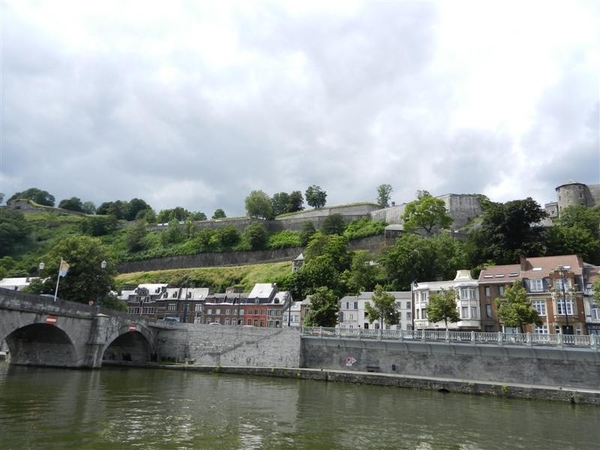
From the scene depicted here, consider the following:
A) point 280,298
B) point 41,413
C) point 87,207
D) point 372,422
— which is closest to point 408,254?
point 280,298

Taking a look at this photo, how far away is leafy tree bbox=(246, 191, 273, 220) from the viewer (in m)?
110

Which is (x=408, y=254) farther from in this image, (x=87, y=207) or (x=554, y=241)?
(x=87, y=207)

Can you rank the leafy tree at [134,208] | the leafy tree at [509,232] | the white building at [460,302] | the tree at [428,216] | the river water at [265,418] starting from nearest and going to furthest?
the river water at [265,418] → the white building at [460,302] → the leafy tree at [509,232] → the tree at [428,216] → the leafy tree at [134,208]

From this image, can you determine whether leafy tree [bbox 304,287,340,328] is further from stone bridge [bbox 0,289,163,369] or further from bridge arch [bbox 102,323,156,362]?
stone bridge [bbox 0,289,163,369]

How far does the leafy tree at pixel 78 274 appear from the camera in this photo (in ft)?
164

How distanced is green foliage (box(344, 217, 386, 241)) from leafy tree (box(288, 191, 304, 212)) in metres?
29.0

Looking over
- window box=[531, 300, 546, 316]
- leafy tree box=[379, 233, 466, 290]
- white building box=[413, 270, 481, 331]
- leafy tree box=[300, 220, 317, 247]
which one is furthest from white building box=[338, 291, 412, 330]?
leafy tree box=[300, 220, 317, 247]

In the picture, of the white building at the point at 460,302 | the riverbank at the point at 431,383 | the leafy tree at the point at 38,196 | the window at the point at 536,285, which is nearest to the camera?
the riverbank at the point at 431,383

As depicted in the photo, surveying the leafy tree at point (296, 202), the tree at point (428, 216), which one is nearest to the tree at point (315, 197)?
the leafy tree at point (296, 202)

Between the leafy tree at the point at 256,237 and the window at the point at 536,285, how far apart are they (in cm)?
6137

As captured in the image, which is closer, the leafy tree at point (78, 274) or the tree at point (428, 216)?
the leafy tree at point (78, 274)

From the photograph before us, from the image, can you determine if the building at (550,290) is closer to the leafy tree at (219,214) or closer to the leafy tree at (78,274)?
the leafy tree at (78,274)

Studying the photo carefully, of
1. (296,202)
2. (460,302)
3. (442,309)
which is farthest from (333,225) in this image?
(442,309)

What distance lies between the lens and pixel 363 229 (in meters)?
91.4
